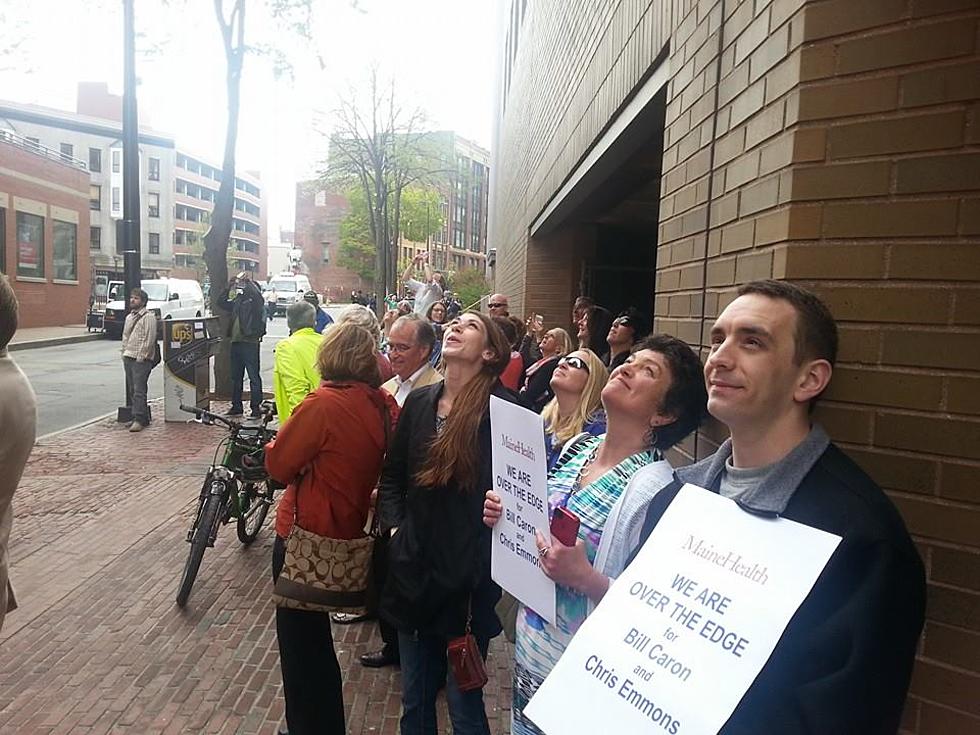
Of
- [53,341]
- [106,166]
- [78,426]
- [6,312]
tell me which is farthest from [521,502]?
[106,166]

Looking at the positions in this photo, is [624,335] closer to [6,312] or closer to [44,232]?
[6,312]

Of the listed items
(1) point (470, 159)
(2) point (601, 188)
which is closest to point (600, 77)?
(2) point (601, 188)

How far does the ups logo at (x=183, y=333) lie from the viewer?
35.5 ft

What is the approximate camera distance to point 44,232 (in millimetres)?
31047

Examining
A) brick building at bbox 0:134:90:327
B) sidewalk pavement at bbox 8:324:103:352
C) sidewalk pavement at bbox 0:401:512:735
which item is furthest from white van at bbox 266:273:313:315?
sidewalk pavement at bbox 0:401:512:735

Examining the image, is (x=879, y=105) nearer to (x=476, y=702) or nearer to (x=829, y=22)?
(x=829, y=22)

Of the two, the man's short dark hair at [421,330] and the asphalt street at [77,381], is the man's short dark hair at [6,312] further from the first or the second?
the asphalt street at [77,381]

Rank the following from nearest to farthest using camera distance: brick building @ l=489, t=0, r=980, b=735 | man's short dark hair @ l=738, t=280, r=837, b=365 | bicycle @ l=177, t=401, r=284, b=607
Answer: man's short dark hair @ l=738, t=280, r=837, b=365 < brick building @ l=489, t=0, r=980, b=735 < bicycle @ l=177, t=401, r=284, b=607

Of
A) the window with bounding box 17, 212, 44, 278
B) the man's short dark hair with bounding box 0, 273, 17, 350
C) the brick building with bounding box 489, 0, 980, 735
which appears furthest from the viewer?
the window with bounding box 17, 212, 44, 278

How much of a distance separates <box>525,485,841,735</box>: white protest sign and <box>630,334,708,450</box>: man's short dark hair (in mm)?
759

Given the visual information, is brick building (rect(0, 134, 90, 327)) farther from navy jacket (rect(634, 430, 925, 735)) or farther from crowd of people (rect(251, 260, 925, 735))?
navy jacket (rect(634, 430, 925, 735))

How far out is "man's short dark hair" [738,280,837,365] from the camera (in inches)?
60.2

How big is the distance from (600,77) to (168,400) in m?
8.32

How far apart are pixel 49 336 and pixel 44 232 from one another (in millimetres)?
7852
